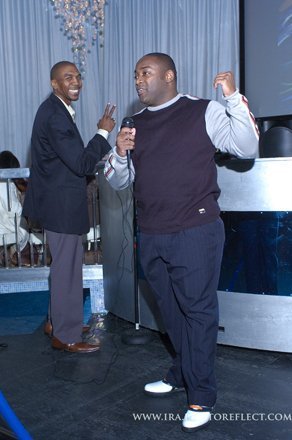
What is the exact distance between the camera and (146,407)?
236 cm

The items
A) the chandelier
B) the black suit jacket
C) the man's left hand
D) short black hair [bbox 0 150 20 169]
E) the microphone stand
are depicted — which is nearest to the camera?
the man's left hand

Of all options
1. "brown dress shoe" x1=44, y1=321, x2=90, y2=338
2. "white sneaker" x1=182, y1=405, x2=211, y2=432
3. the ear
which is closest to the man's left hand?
the ear

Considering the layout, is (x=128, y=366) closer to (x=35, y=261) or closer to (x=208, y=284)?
(x=208, y=284)

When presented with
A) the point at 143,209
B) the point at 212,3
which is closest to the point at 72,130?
the point at 143,209

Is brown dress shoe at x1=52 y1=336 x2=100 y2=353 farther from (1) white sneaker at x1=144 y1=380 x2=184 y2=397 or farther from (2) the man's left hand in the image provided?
(2) the man's left hand

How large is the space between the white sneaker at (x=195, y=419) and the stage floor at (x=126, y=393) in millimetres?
32

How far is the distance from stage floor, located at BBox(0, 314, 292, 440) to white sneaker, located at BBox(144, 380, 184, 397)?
0.09 ft

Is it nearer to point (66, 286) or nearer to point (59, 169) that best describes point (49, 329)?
point (66, 286)

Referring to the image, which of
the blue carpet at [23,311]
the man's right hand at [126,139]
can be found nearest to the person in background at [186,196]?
the man's right hand at [126,139]

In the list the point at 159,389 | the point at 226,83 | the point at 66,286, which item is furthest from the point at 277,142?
the point at 159,389

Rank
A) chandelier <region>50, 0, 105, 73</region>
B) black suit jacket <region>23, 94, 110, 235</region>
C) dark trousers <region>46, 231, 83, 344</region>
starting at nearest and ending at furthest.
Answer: black suit jacket <region>23, 94, 110, 235</region> < dark trousers <region>46, 231, 83, 344</region> < chandelier <region>50, 0, 105, 73</region>

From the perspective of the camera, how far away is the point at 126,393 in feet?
8.25

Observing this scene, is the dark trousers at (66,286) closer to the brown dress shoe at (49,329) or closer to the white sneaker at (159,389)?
the brown dress shoe at (49,329)

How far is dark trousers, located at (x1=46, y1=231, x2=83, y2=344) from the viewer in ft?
10.1
